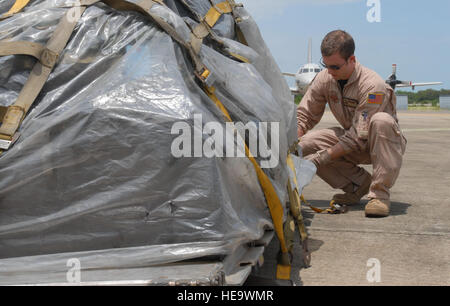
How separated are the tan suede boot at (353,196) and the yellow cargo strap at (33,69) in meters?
2.47

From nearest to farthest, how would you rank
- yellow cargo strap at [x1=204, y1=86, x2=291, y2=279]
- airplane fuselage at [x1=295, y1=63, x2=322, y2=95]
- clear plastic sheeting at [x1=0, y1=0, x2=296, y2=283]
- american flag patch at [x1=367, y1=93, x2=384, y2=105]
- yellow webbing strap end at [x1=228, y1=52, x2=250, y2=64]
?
1. clear plastic sheeting at [x1=0, y1=0, x2=296, y2=283]
2. yellow cargo strap at [x1=204, y1=86, x2=291, y2=279]
3. yellow webbing strap end at [x1=228, y1=52, x2=250, y2=64]
4. american flag patch at [x1=367, y1=93, x2=384, y2=105]
5. airplane fuselage at [x1=295, y1=63, x2=322, y2=95]

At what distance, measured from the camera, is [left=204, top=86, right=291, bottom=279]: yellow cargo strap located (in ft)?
7.11

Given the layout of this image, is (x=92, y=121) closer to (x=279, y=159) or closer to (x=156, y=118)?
(x=156, y=118)

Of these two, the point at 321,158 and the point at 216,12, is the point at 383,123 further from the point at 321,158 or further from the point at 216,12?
the point at 216,12

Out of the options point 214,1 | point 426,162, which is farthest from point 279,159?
point 426,162

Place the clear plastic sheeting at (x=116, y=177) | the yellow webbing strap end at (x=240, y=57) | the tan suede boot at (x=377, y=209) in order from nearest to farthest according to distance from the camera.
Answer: the clear plastic sheeting at (x=116, y=177) < the yellow webbing strap end at (x=240, y=57) < the tan suede boot at (x=377, y=209)

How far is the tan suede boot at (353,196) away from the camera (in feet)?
13.0

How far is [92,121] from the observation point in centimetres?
195

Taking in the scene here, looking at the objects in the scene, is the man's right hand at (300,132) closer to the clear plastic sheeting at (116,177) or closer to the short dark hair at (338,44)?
the short dark hair at (338,44)

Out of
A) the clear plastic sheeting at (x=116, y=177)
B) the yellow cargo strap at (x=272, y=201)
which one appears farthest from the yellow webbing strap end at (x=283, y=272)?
the clear plastic sheeting at (x=116, y=177)

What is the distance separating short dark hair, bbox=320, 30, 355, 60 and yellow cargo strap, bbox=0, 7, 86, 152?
6.27 ft

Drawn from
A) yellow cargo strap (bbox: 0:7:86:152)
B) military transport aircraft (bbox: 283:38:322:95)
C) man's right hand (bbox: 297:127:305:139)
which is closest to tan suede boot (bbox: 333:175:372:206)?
man's right hand (bbox: 297:127:305:139)

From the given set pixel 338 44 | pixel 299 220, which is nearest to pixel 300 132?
pixel 338 44

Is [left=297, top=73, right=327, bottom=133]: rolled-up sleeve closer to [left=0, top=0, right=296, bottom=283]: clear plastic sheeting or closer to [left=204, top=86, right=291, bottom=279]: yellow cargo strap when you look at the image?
[left=204, top=86, right=291, bottom=279]: yellow cargo strap
